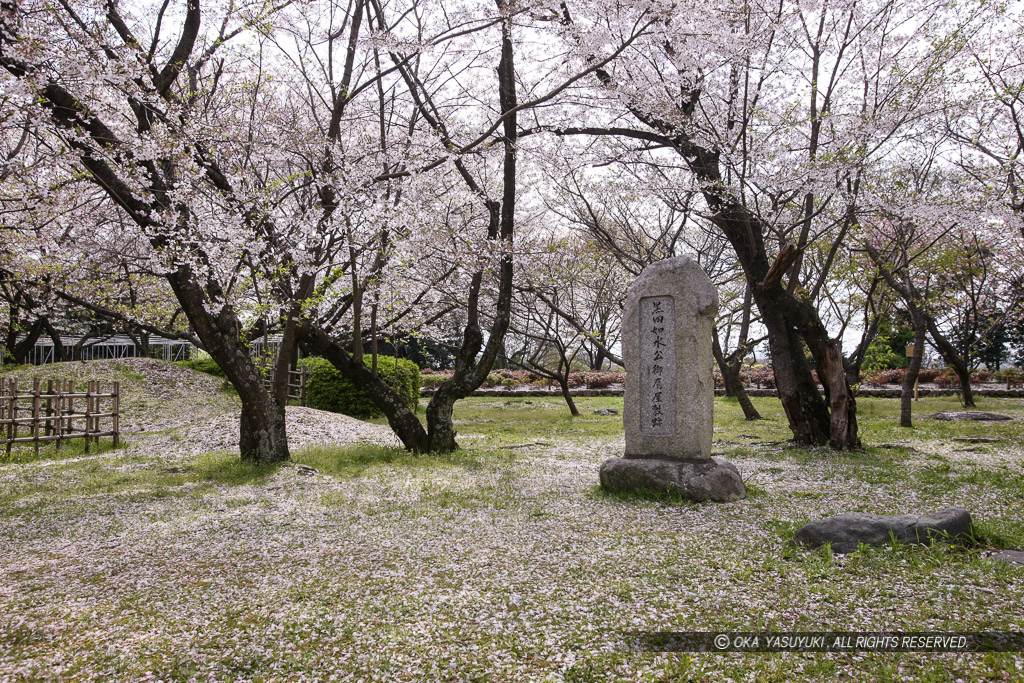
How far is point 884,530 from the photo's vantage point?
176 inches

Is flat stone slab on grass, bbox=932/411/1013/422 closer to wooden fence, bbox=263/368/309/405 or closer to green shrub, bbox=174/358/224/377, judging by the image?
wooden fence, bbox=263/368/309/405

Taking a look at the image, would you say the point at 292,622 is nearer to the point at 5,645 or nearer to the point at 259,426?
the point at 5,645

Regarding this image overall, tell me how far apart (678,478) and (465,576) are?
3088 mm

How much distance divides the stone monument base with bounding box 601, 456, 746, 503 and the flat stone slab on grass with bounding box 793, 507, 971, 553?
1.74m

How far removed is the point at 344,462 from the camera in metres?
9.05

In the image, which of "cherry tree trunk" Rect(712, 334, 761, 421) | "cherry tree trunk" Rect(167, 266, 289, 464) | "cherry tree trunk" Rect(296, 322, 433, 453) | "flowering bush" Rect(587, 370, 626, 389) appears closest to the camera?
→ "cherry tree trunk" Rect(167, 266, 289, 464)

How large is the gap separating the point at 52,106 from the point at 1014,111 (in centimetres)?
1329

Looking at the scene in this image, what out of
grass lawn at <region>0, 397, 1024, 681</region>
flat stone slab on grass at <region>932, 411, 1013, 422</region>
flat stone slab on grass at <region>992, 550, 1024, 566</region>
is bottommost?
grass lawn at <region>0, 397, 1024, 681</region>

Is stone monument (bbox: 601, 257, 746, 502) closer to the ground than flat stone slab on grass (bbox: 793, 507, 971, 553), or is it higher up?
higher up

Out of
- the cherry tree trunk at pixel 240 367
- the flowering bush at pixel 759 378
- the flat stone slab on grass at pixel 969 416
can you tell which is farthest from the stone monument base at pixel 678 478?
the flowering bush at pixel 759 378

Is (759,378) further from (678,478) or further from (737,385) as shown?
(678,478)

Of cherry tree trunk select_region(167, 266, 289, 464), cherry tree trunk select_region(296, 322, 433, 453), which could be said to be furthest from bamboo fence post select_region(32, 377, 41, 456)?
cherry tree trunk select_region(296, 322, 433, 453)

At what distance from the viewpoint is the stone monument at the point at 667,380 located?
22.5 ft

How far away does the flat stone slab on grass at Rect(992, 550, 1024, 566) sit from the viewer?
155 inches
